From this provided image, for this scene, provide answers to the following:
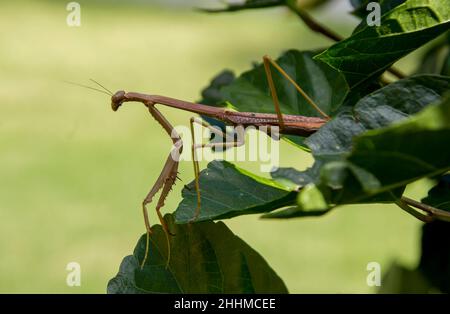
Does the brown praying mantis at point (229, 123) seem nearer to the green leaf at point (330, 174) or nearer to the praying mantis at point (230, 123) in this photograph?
the praying mantis at point (230, 123)

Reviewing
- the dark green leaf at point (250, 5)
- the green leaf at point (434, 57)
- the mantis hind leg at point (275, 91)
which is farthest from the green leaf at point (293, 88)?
the green leaf at point (434, 57)

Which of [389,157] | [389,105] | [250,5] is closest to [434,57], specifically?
[250,5]

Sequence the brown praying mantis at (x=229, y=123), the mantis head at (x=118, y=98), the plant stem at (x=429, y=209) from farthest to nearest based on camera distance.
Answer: the mantis head at (x=118, y=98), the brown praying mantis at (x=229, y=123), the plant stem at (x=429, y=209)

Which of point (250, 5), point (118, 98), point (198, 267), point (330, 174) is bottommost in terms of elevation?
point (198, 267)

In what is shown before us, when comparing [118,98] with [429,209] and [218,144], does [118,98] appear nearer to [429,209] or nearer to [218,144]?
[218,144]

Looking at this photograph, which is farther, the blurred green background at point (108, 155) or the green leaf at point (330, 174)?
the blurred green background at point (108, 155)

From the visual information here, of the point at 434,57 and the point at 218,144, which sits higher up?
the point at 434,57
